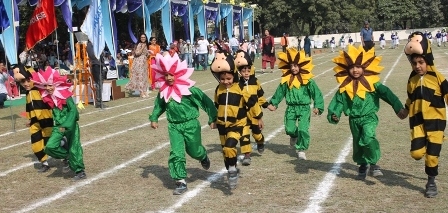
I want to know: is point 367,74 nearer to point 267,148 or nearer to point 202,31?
point 267,148

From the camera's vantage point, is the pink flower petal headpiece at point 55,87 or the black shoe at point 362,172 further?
the pink flower petal headpiece at point 55,87

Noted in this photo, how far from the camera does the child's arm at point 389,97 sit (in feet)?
23.8

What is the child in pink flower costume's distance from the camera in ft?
27.1

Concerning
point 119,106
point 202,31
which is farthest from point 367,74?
point 202,31

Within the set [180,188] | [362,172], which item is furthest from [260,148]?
[180,188]

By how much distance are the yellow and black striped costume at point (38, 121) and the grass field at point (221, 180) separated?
1.30 ft

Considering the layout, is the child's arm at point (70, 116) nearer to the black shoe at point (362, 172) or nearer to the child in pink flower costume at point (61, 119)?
the child in pink flower costume at point (61, 119)

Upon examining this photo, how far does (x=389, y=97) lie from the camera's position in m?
7.43

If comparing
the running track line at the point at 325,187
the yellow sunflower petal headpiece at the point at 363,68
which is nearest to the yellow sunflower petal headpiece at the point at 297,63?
the running track line at the point at 325,187

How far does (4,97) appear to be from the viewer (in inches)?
728

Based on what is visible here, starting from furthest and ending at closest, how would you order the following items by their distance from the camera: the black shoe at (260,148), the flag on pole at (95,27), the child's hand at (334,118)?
the flag on pole at (95,27) < the black shoe at (260,148) < the child's hand at (334,118)

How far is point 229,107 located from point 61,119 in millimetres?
2707

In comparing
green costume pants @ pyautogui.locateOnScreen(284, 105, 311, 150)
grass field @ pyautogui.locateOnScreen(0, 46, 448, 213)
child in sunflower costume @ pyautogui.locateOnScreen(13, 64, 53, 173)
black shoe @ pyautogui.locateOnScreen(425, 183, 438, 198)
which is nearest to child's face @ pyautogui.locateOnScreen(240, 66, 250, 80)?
green costume pants @ pyautogui.locateOnScreen(284, 105, 311, 150)

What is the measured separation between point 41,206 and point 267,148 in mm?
4311
